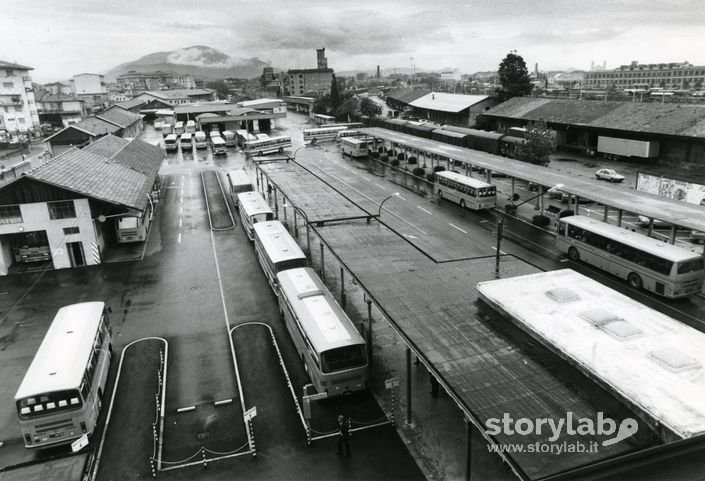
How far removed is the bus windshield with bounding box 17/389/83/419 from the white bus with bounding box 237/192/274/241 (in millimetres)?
23251

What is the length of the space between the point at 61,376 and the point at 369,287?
45.8 ft

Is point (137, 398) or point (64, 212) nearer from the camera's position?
point (137, 398)

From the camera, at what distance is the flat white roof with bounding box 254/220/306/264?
1310 inches

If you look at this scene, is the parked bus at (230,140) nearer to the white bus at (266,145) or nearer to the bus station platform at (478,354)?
the white bus at (266,145)

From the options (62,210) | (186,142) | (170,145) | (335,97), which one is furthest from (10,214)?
(335,97)

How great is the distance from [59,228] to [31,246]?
11.5 ft

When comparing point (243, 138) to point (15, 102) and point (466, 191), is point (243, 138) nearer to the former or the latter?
point (15, 102)

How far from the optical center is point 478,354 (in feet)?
62.1

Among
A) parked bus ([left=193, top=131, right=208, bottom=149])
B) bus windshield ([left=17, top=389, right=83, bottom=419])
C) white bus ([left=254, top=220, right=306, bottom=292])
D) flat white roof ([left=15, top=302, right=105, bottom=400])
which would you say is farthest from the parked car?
parked bus ([left=193, top=131, right=208, bottom=149])

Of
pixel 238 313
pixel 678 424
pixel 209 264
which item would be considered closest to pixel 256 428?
pixel 238 313

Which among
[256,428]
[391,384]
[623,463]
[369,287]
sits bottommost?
[256,428]

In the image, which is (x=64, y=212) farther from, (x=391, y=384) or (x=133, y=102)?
(x=133, y=102)

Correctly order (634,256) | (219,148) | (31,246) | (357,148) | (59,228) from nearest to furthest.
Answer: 1. (634,256)
2. (59,228)
3. (31,246)
4. (357,148)
5. (219,148)

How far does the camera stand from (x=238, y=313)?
1282 inches
